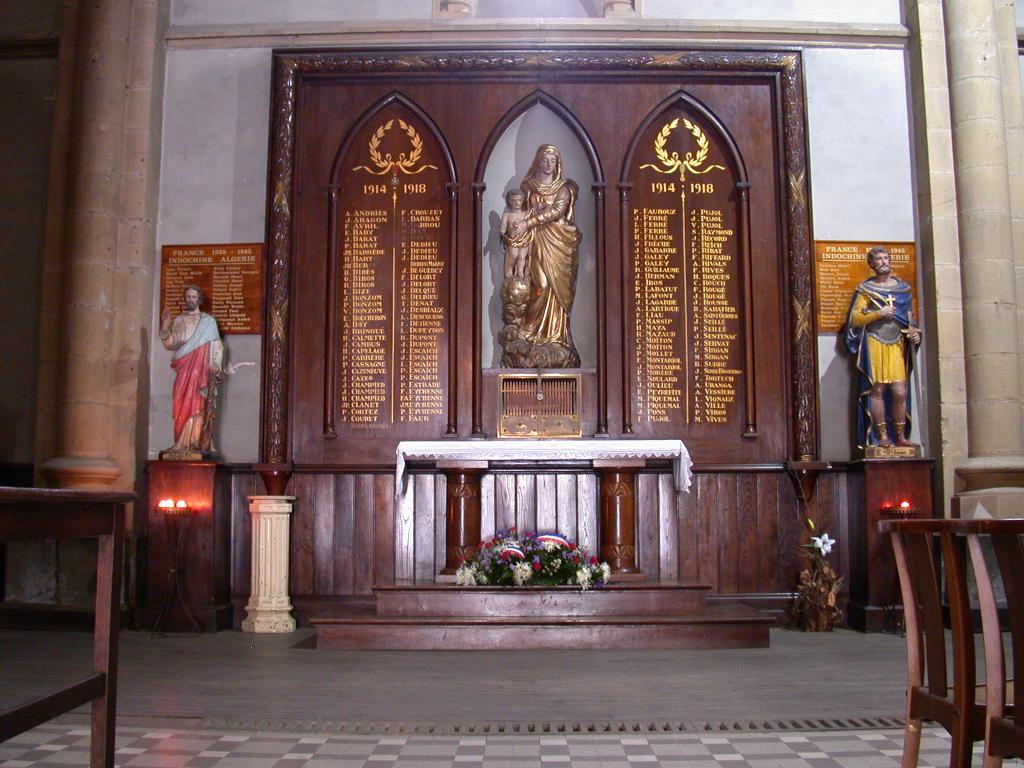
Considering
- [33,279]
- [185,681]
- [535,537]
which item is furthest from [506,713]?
[33,279]

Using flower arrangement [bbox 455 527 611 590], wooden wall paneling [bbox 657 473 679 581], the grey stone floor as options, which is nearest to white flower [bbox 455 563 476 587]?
flower arrangement [bbox 455 527 611 590]

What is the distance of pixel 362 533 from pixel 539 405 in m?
1.76

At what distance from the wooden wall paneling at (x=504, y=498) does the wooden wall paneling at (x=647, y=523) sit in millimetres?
1010

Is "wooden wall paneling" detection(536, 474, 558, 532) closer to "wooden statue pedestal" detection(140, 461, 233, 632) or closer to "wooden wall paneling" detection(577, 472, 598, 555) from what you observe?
"wooden wall paneling" detection(577, 472, 598, 555)

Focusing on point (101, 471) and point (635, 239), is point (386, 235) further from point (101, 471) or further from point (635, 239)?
point (101, 471)

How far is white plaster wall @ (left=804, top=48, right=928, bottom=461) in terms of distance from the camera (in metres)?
8.49

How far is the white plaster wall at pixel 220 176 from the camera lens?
8.50 meters

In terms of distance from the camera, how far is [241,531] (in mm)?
8359

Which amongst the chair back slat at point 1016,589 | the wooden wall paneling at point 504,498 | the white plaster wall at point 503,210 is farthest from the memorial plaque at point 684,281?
the chair back slat at point 1016,589

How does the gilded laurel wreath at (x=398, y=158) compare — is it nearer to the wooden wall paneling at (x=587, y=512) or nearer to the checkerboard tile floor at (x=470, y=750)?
the wooden wall paneling at (x=587, y=512)

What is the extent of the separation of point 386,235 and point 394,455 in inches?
74.0

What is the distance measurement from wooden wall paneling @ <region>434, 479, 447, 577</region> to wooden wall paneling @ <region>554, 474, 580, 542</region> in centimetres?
91

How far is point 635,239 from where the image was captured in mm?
8750

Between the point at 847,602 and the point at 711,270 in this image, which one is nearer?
the point at 847,602
